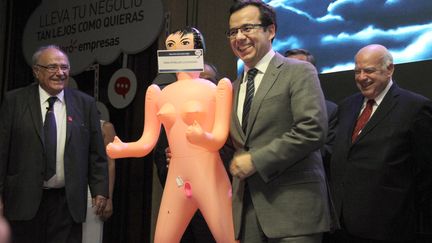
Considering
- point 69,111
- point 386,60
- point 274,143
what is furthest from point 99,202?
point 386,60

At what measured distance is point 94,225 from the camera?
3.57m

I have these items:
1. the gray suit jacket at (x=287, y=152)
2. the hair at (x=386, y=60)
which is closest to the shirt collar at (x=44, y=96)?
the gray suit jacket at (x=287, y=152)

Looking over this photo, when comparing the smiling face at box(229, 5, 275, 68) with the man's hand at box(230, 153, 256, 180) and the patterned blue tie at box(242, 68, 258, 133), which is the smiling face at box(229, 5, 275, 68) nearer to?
the patterned blue tie at box(242, 68, 258, 133)

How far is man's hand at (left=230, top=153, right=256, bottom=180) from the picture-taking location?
194 centimetres

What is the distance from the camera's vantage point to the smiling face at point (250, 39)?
2.15 meters

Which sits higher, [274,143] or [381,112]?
[381,112]

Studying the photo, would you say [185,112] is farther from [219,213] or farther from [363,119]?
[363,119]

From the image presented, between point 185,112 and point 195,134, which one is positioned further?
point 185,112

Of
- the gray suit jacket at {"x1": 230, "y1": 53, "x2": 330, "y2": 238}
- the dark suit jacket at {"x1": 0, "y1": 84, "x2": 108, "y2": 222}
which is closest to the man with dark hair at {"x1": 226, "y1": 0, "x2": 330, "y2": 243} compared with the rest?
the gray suit jacket at {"x1": 230, "y1": 53, "x2": 330, "y2": 238}

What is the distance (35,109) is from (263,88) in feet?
5.13

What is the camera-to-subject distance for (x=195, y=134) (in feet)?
6.71

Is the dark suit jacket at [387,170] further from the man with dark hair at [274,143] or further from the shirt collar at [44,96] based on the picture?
the shirt collar at [44,96]

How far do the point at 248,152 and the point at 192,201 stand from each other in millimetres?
377

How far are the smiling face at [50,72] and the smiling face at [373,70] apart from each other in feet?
5.53
